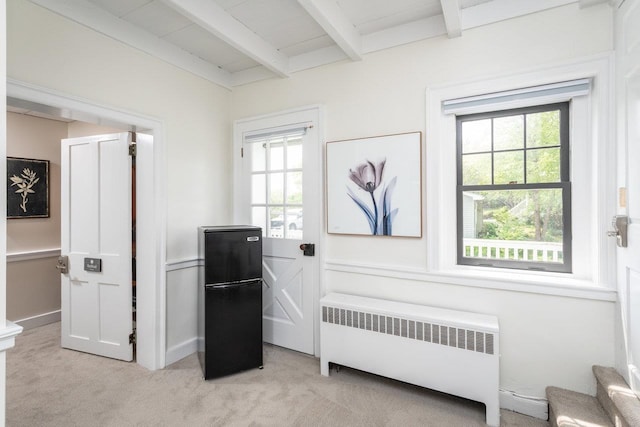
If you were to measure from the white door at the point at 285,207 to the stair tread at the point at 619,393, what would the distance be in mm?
1991

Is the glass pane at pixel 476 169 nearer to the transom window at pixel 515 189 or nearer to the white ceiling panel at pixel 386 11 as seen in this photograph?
the transom window at pixel 515 189

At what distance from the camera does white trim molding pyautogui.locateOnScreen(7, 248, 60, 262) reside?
358 cm

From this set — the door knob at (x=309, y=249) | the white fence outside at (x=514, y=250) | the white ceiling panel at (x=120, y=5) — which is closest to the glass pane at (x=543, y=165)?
the white fence outside at (x=514, y=250)

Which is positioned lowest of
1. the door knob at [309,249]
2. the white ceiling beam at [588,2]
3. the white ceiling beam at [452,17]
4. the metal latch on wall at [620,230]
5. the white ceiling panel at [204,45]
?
the door knob at [309,249]

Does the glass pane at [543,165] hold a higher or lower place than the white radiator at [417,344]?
higher

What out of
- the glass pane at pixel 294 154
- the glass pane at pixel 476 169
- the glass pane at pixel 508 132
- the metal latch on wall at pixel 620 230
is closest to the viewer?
the metal latch on wall at pixel 620 230

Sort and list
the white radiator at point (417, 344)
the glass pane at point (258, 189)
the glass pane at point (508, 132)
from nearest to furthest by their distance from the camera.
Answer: the white radiator at point (417, 344) → the glass pane at point (508, 132) → the glass pane at point (258, 189)

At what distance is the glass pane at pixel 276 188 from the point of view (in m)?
3.11

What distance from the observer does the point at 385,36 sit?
2516mm

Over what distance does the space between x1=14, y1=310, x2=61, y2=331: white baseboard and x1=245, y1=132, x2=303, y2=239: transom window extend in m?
2.87

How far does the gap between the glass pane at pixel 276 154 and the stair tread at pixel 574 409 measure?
266 centimetres

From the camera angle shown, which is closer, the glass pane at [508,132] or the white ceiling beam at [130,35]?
the white ceiling beam at [130,35]

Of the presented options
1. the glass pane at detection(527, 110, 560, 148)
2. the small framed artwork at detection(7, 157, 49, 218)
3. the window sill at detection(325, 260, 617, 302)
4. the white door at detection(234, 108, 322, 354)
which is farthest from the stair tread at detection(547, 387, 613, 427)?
the small framed artwork at detection(7, 157, 49, 218)

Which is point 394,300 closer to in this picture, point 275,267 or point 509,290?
point 509,290
